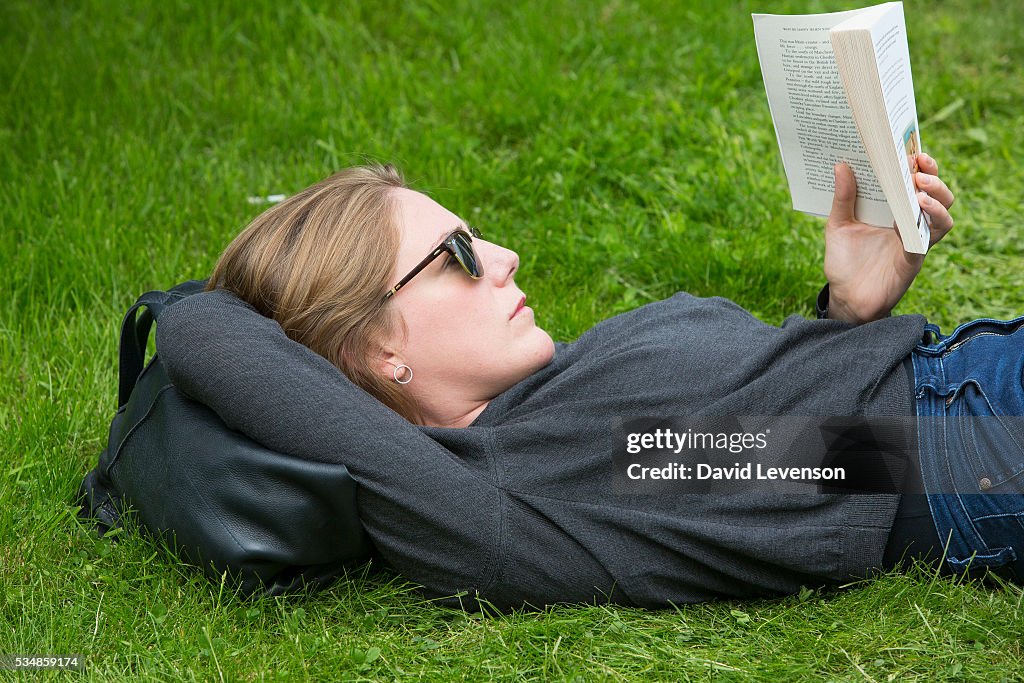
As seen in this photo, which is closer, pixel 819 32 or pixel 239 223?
pixel 819 32

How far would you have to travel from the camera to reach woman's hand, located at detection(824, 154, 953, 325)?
2.77 m

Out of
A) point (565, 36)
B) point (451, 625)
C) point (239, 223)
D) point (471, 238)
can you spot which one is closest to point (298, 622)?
Result: point (451, 625)

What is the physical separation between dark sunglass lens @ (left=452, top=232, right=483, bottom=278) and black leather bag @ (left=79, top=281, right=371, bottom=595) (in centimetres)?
60

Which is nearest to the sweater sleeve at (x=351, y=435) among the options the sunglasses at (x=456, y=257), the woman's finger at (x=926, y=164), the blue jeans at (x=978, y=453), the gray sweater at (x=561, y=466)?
the gray sweater at (x=561, y=466)

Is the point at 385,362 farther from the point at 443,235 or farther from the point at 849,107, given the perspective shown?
the point at 849,107

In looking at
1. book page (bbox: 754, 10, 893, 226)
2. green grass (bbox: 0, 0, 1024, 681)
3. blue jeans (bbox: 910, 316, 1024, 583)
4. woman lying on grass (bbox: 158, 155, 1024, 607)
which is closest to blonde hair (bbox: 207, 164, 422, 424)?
woman lying on grass (bbox: 158, 155, 1024, 607)

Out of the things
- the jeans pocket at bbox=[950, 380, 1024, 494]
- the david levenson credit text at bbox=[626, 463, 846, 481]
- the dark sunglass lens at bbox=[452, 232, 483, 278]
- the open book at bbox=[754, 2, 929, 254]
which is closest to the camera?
the open book at bbox=[754, 2, 929, 254]

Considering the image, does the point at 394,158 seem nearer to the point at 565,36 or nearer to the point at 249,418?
the point at 565,36

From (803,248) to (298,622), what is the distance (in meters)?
2.54

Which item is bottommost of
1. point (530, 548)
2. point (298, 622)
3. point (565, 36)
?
point (298, 622)

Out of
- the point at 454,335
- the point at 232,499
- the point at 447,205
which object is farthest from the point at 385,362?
the point at 447,205

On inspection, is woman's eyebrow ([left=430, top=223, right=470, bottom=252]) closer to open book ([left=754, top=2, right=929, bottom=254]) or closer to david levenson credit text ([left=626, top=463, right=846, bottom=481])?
david levenson credit text ([left=626, top=463, right=846, bottom=481])

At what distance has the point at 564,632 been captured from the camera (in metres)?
2.44

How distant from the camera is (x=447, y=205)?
450 cm
